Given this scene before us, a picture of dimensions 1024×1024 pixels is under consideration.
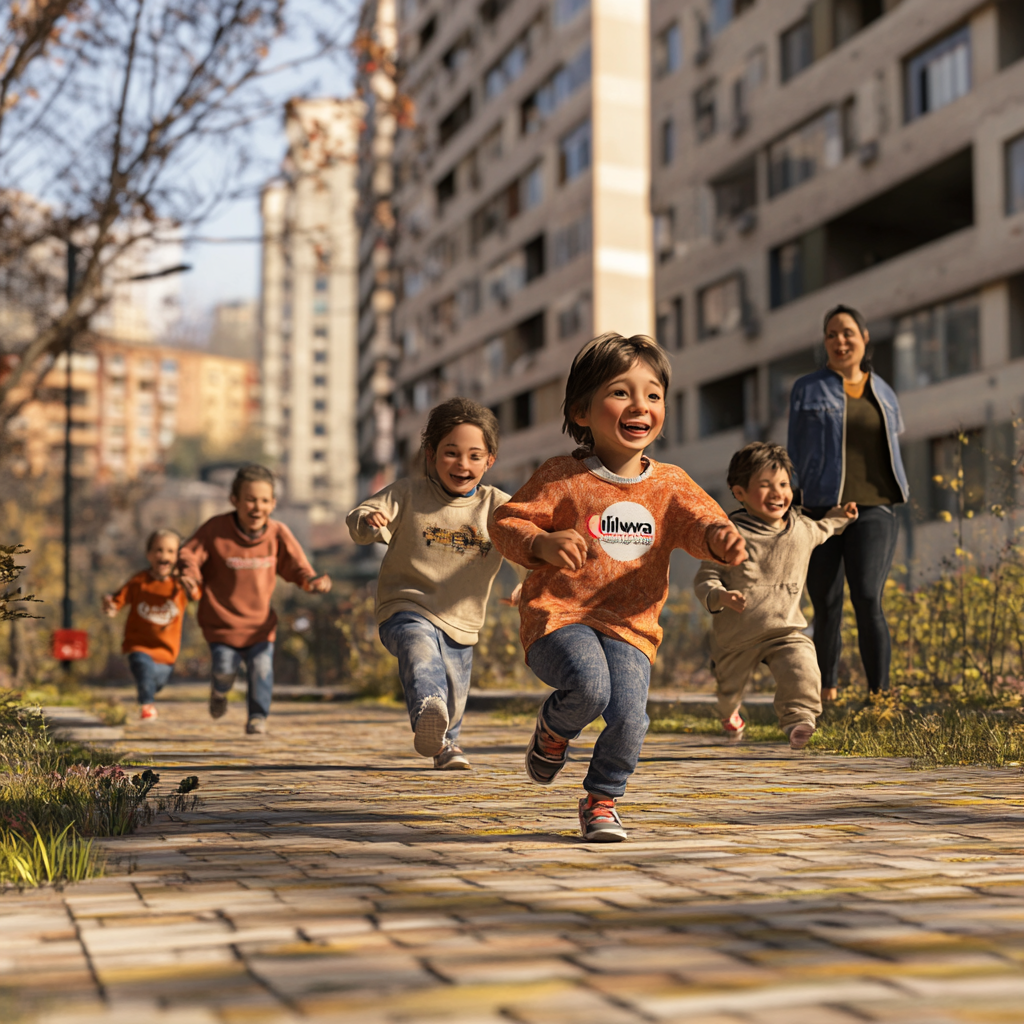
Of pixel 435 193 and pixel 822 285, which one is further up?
pixel 435 193

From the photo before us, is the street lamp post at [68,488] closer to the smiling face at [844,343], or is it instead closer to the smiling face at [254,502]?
the smiling face at [254,502]

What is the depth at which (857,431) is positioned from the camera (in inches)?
329

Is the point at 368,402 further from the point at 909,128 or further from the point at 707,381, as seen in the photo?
the point at 909,128

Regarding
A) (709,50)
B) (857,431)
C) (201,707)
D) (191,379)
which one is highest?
(191,379)

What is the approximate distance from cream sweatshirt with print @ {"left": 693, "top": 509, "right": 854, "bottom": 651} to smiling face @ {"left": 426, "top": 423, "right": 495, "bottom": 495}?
5.04 ft

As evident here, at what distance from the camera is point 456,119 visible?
204 ft

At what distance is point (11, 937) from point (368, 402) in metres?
89.2

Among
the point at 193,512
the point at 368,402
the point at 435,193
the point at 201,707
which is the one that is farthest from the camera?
the point at 368,402

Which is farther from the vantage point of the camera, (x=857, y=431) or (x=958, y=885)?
(x=857, y=431)

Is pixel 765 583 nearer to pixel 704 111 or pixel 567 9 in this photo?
pixel 704 111

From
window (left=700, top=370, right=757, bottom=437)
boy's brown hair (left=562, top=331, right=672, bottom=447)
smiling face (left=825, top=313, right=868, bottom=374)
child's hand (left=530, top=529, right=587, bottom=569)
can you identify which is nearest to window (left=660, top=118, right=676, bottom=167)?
window (left=700, top=370, right=757, bottom=437)

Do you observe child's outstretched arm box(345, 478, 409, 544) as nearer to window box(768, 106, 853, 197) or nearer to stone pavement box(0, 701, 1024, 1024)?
stone pavement box(0, 701, 1024, 1024)

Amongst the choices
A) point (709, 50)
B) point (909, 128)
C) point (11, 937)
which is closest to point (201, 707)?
point (11, 937)

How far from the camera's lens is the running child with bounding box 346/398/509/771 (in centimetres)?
633
